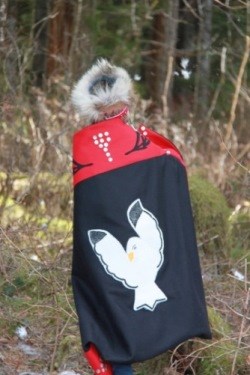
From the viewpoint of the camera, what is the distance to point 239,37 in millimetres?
15383

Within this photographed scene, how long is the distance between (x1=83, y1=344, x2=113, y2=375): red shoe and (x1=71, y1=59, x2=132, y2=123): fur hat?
133 centimetres

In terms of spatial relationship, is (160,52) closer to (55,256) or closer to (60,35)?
(60,35)

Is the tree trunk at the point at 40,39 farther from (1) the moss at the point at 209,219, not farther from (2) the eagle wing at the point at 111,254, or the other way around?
(2) the eagle wing at the point at 111,254

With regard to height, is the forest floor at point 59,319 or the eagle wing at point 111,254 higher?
the eagle wing at point 111,254

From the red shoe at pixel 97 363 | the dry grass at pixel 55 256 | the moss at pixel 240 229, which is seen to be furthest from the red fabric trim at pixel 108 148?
the moss at pixel 240 229

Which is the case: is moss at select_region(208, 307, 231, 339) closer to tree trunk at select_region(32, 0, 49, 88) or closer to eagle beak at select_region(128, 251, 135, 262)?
eagle beak at select_region(128, 251, 135, 262)

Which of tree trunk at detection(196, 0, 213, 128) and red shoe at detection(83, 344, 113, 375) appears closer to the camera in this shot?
red shoe at detection(83, 344, 113, 375)

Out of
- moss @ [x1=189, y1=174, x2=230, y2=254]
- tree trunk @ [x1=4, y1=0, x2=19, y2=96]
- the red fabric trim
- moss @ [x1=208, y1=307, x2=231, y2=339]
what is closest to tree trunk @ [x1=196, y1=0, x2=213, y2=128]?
tree trunk @ [x1=4, y1=0, x2=19, y2=96]

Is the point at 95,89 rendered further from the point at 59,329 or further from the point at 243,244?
the point at 243,244

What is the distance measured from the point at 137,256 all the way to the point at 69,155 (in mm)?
4752

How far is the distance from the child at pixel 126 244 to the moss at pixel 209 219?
363 cm

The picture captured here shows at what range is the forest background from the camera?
7.29 m

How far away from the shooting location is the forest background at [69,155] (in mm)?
7289

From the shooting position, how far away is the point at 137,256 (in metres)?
5.86
